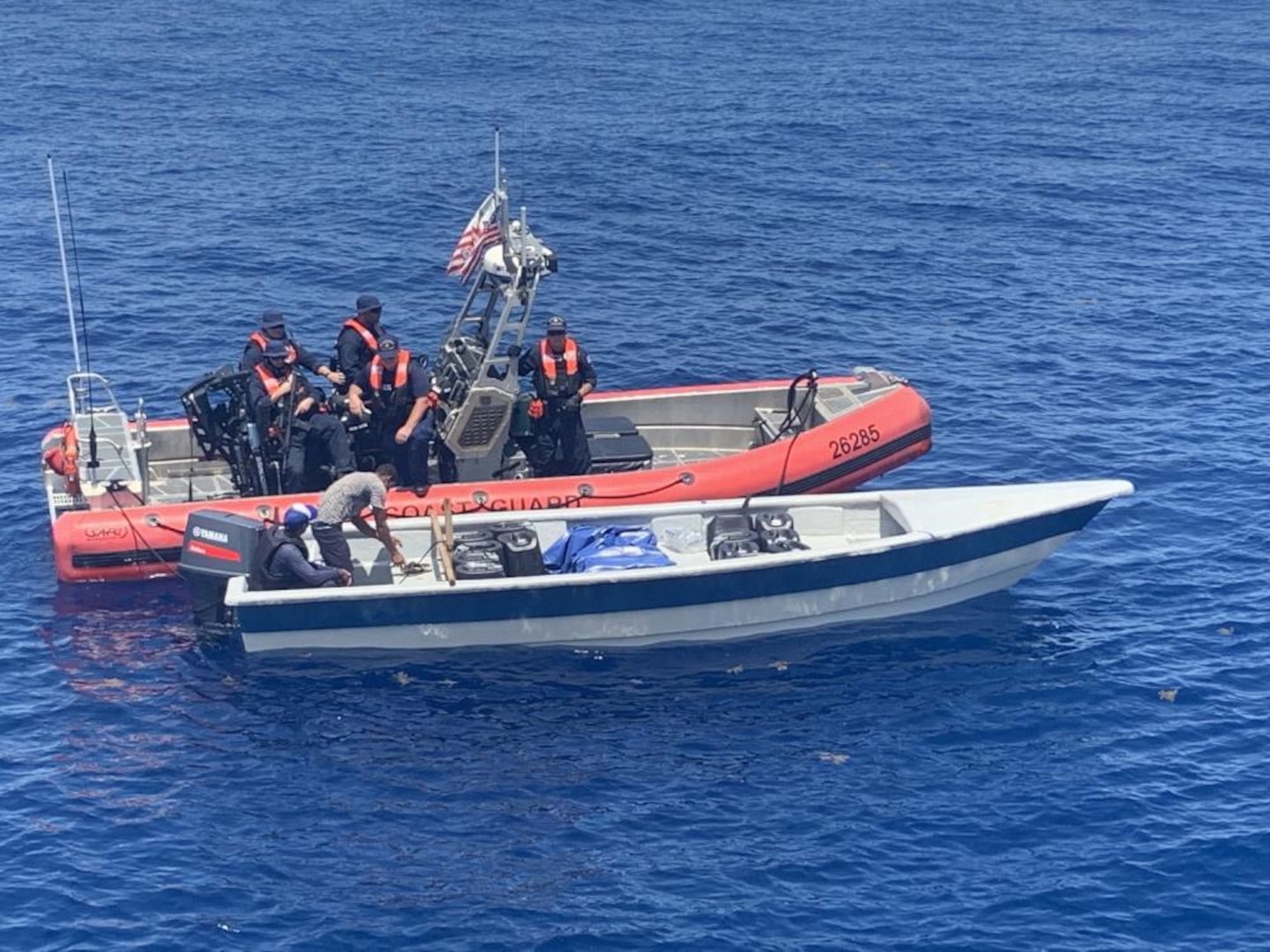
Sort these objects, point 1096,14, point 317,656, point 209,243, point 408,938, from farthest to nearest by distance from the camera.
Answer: point 1096,14, point 209,243, point 317,656, point 408,938

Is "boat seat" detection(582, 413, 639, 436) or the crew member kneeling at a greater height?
"boat seat" detection(582, 413, 639, 436)

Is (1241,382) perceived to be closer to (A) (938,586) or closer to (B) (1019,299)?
(B) (1019,299)

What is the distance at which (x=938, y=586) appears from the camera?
69.6ft

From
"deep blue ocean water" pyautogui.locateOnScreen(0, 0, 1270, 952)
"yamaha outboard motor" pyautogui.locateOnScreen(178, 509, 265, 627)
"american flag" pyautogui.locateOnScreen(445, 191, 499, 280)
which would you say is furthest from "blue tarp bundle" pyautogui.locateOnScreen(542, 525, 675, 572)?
"american flag" pyautogui.locateOnScreen(445, 191, 499, 280)

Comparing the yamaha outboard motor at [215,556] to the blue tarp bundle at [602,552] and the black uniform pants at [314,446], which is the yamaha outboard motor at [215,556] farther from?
the blue tarp bundle at [602,552]

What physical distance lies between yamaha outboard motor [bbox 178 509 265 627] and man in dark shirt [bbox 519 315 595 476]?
3.86m

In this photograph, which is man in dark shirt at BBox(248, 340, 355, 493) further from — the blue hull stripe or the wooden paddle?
the blue hull stripe

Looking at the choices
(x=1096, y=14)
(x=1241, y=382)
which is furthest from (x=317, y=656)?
(x=1096, y=14)

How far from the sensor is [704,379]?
2909cm

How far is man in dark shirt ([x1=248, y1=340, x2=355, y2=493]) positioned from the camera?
21.8 meters

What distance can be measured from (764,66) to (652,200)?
11116mm

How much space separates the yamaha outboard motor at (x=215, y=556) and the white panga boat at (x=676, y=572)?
0.8 inches

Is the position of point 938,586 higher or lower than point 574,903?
higher

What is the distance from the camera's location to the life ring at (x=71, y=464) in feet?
72.6
